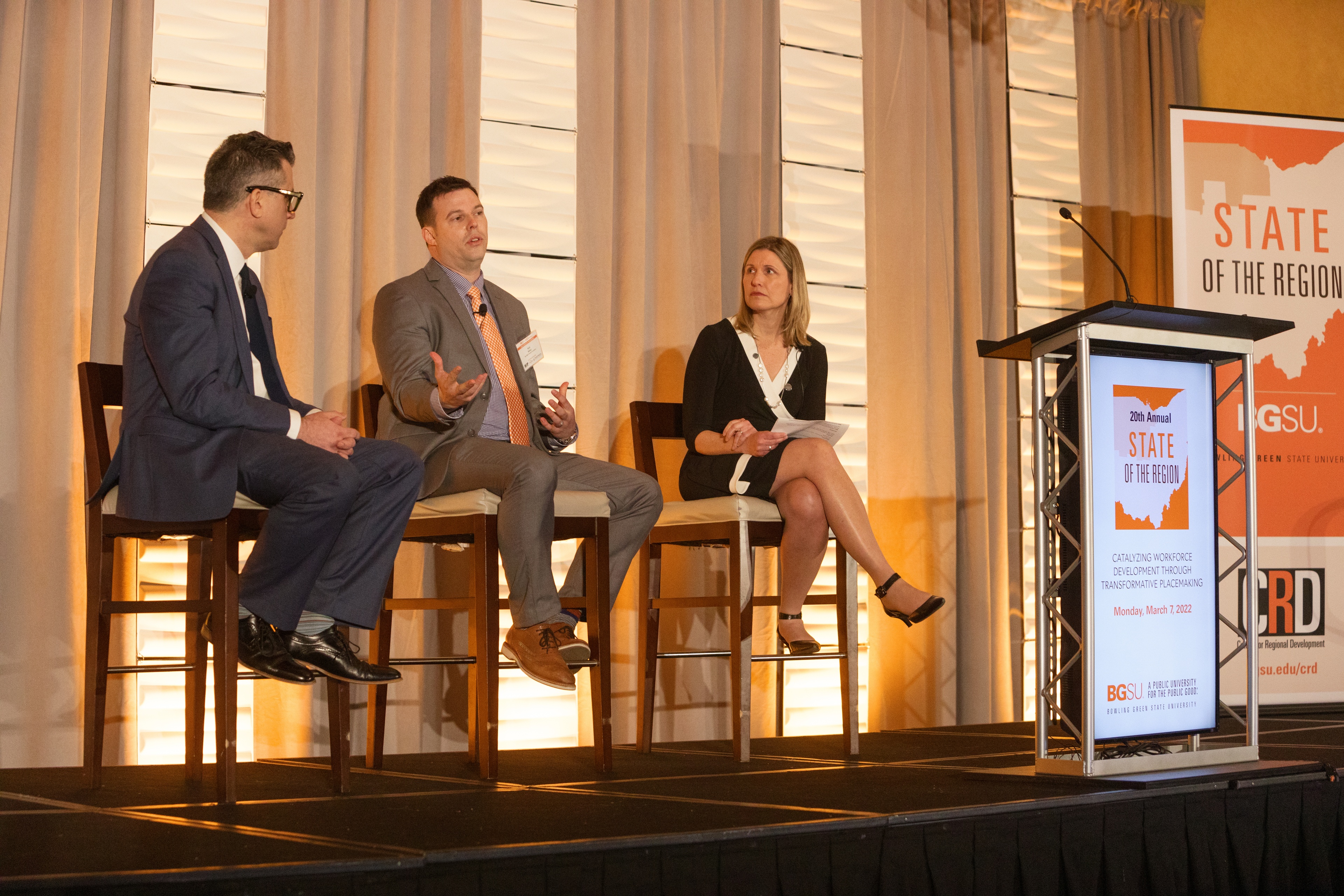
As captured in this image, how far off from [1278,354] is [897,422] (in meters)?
1.27

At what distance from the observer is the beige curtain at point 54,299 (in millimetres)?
3152

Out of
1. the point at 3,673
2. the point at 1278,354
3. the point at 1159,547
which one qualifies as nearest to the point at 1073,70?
the point at 1278,354

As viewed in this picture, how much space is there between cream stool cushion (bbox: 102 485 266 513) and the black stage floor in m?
0.54

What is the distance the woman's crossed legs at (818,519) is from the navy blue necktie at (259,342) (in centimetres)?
129

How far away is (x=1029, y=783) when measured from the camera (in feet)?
7.62

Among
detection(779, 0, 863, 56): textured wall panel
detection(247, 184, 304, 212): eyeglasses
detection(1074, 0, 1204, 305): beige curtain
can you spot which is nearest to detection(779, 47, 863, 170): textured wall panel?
detection(779, 0, 863, 56): textured wall panel

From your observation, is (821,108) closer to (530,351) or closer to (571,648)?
(530,351)

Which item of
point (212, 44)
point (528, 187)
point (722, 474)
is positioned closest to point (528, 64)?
point (528, 187)

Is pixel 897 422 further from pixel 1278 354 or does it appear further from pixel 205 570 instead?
pixel 205 570

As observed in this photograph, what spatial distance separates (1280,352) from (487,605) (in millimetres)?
2897

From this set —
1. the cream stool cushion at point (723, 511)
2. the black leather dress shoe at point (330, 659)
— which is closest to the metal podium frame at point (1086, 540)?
the cream stool cushion at point (723, 511)

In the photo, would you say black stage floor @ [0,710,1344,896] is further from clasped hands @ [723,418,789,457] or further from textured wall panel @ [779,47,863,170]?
textured wall panel @ [779,47,863,170]

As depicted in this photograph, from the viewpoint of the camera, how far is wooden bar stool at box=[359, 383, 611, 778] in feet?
8.78

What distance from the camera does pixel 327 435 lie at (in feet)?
7.82
